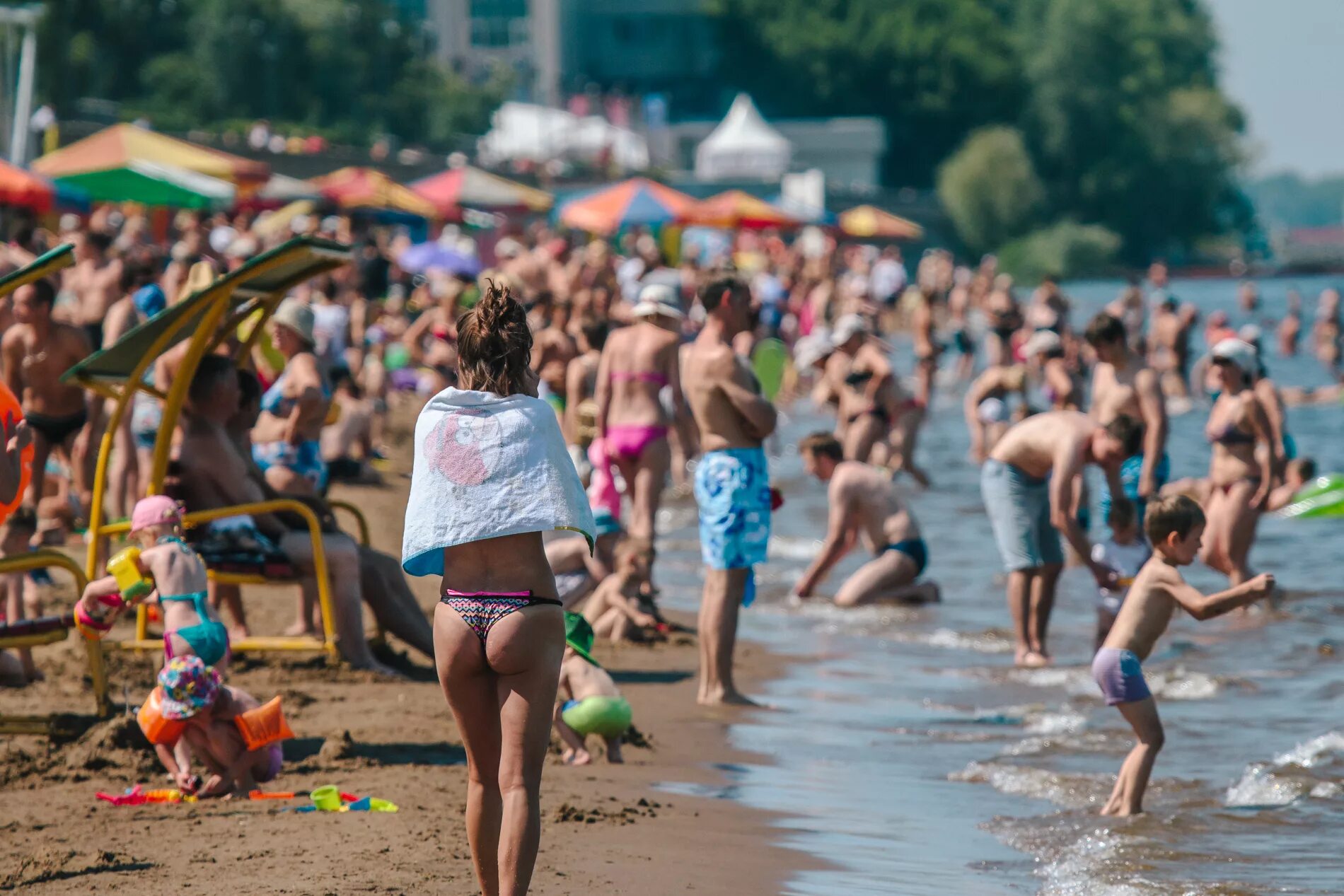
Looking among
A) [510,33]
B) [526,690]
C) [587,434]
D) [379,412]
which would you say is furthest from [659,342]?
[510,33]

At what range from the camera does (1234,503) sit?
32.5ft

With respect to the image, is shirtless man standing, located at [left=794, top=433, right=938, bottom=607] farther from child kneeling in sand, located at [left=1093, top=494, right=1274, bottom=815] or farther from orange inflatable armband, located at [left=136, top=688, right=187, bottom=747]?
orange inflatable armband, located at [left=136, top=688, right=187, bottom=747]

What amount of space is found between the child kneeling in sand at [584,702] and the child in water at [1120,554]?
2.82m

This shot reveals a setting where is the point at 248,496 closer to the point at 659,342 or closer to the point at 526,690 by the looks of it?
the point at 659,342

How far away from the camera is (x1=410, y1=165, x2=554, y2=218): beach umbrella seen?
2614cm

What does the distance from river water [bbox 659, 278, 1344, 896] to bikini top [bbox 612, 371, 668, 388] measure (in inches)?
57.9

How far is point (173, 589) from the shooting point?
575cm

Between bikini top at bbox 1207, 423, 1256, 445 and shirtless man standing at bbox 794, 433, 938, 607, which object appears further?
shirtless man standing at bbox 794, 433, 938, 607

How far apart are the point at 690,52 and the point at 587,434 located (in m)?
87.4

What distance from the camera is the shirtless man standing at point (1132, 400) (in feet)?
30.5

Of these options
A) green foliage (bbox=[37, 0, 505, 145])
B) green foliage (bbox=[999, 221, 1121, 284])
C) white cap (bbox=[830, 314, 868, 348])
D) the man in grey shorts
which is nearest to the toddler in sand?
the man in grey shorts

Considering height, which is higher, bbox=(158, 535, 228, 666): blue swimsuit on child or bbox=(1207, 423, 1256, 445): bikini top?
bbox=(1207, 423, 1256, 445): bikini top

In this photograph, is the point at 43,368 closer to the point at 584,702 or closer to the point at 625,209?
the point at 584,702

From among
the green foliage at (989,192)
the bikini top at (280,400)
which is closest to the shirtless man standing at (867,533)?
the bikini top at (280,400)
